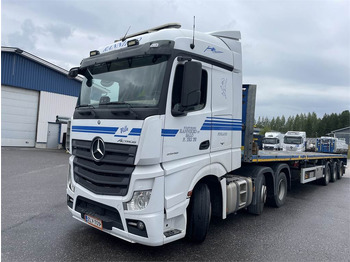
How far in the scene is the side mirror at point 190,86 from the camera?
336 centimetres

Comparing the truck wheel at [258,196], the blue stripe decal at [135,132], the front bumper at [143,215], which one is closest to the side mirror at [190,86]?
the blue stripe decal at [135,132]

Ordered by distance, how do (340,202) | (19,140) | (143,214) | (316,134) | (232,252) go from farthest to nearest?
1. (316,134)
2. (19,140)
3. (340,202)
4. (232,252)
5. (143,214)

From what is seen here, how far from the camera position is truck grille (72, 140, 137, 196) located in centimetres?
335

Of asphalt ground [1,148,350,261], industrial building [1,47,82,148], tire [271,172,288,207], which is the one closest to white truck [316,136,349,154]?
asphalt ground [1,148,350,261]

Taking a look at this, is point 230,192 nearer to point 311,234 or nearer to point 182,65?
point 311,234

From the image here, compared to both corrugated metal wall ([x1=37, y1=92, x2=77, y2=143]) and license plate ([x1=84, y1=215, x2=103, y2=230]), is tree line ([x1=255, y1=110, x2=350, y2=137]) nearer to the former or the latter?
corrugated metal wall ([x1=37, y1=92, x2=77, y2=143])

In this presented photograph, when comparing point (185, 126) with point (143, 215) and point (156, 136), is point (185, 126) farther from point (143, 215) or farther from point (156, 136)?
point (143, 215)

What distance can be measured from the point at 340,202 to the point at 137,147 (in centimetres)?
724

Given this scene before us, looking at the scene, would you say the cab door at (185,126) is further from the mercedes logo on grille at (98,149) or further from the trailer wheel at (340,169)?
the trailer wheel at (340,169)

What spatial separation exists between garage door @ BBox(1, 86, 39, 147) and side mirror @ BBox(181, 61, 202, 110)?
1748cm

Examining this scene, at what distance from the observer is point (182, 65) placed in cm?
358

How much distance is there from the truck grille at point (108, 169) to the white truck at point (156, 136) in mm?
14

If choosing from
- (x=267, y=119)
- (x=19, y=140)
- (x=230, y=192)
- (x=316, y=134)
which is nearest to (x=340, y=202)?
(x=230, y=192)

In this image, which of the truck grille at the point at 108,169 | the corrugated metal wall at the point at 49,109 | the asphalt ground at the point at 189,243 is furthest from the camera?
the corrugated metal wall at the point at 49,109
